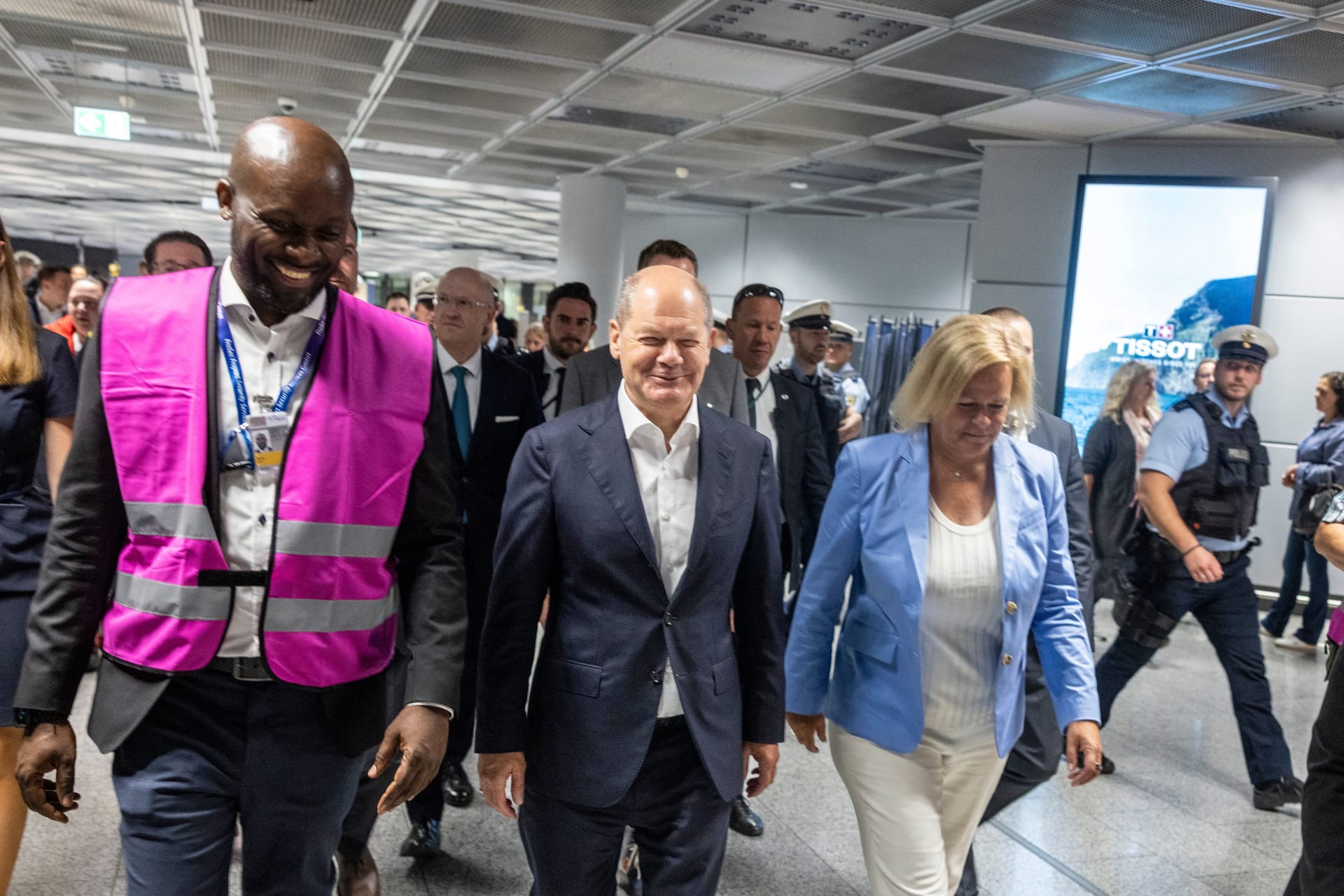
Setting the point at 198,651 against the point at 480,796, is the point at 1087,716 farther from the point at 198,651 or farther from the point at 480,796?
the point at 480,796

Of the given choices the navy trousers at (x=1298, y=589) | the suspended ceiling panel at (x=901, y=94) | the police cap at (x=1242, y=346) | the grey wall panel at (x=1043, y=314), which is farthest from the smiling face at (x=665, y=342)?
the grey wall panel at (x=1043, y=314)

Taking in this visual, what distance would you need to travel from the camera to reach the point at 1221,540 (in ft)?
14.6

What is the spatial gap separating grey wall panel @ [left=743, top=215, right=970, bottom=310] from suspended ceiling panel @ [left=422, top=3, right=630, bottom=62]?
7795 millimetres

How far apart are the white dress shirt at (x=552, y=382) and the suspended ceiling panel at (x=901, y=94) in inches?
127

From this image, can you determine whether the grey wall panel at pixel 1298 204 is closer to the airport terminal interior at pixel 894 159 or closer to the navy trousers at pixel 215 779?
the airport terminal interior at pixel 894 159

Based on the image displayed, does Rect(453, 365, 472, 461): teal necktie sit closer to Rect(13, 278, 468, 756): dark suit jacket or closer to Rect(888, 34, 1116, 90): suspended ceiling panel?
Rect(13, 278, 468, 756): dark suit jacket

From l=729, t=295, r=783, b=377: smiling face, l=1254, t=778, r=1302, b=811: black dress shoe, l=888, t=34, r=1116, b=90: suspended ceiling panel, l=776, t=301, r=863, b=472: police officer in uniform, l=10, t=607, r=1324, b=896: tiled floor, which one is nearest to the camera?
l=10, t=607, r=1324, b=896: tiled floor

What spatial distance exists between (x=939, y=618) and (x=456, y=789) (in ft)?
7.02

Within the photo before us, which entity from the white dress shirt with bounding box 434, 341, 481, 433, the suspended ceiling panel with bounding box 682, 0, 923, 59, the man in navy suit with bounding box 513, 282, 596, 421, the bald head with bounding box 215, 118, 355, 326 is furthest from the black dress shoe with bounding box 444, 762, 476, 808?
the suspended ceiling panel with bounding box 682, 0, 923, 59

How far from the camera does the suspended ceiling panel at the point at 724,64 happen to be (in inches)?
264

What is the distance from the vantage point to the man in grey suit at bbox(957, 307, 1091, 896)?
2.69 m

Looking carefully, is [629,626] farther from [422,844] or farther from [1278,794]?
[1278,794]

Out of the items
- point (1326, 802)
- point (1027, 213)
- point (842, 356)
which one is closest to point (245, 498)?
point (1326, 802)

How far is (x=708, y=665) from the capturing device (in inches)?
79.5
